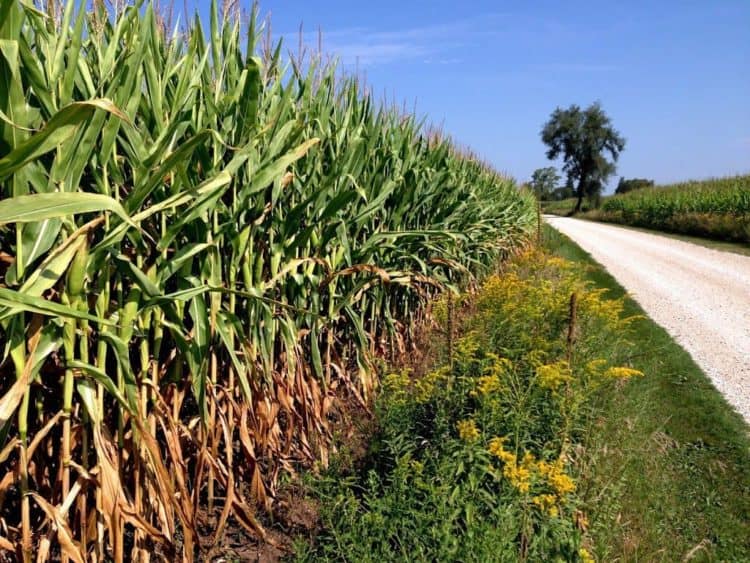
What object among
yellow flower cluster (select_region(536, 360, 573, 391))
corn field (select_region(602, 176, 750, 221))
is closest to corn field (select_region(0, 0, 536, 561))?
yellow flower cluster (select_region(536, 360, 573, 391))

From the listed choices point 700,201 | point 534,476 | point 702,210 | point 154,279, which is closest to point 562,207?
point 700,201

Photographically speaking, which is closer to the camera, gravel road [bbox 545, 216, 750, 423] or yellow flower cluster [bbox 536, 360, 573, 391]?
yellow flower cluster [bbox 536, 360, 573, 391]

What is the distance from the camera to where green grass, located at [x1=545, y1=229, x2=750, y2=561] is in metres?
3.02

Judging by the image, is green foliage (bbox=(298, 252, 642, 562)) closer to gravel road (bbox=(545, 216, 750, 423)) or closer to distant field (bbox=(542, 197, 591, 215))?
gravel road (bbox=(545, 216, 750, 423))

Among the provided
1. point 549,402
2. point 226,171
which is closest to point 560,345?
point 549,402

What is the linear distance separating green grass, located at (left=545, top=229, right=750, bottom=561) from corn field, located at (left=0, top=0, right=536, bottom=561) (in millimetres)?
1600

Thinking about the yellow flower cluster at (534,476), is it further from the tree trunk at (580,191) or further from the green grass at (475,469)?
the tree trunk at (580,191)

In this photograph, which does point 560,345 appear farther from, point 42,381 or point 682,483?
point 42,381

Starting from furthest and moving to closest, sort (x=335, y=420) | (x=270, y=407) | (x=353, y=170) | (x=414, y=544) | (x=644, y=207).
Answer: (x=644, y=207) < (x=335, y=420) < (x=353, y=170) < (x=270, y=407) < (x=414, y=544)

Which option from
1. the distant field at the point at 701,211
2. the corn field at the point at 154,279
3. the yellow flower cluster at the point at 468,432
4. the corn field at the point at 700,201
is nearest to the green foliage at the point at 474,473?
the yellow flower cluster at the point at 468,432

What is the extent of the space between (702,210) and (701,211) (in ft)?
0.24

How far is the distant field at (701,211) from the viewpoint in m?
20.9

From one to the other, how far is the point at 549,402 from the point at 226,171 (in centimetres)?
227

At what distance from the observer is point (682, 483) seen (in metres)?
3.93
